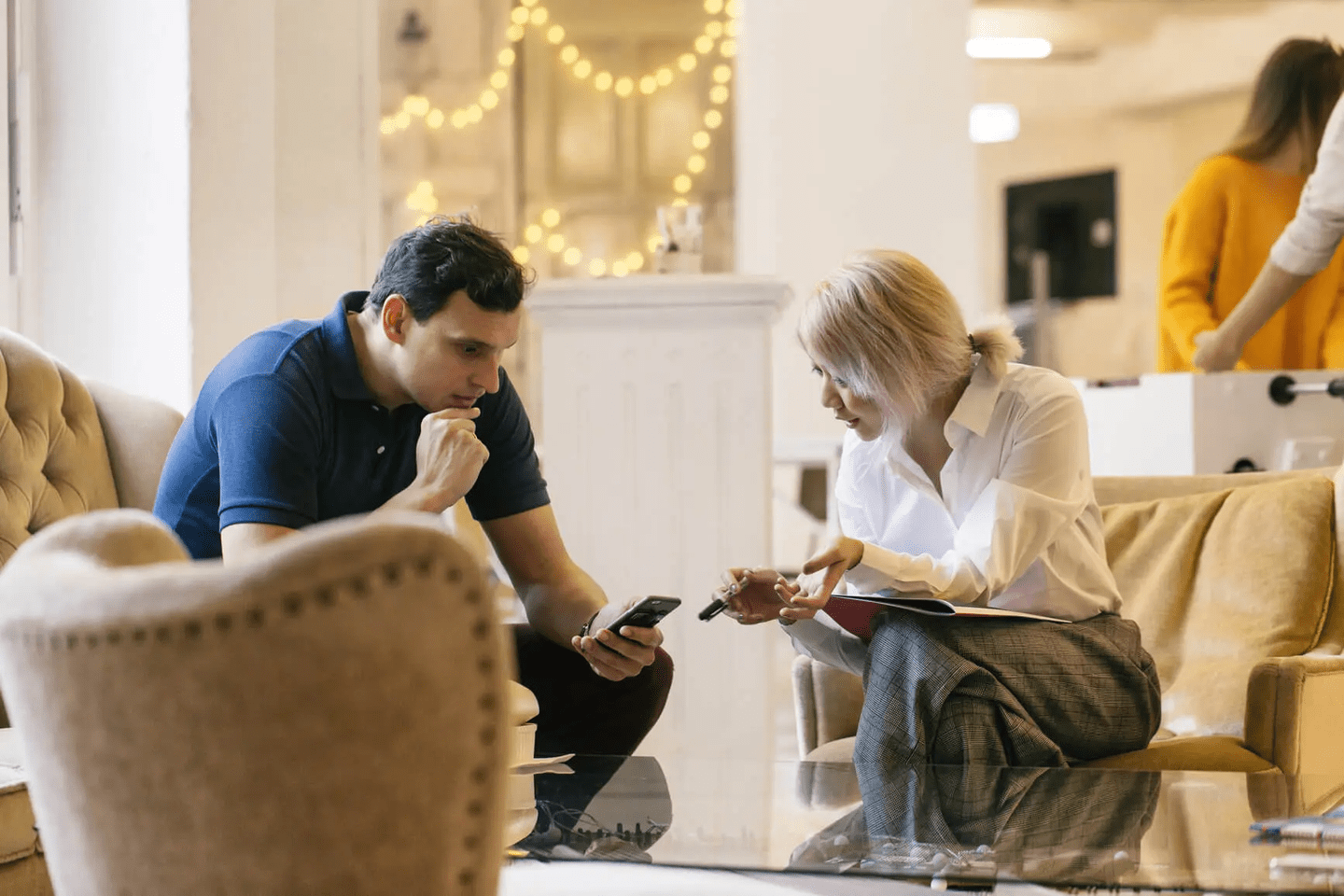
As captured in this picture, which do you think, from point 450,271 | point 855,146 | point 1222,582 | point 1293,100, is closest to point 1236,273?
point 1293,100

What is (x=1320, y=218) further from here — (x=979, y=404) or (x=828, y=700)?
(x=828, y=700)

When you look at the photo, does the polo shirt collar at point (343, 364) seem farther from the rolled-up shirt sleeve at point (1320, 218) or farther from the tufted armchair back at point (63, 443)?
the rolled-up shirt sleeve at point (1320, 218)

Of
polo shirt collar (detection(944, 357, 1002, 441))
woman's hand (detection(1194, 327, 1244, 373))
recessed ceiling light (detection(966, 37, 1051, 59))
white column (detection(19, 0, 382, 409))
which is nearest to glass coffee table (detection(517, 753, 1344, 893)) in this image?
polo shirt collar (detection(944, 357, 1002, 441))

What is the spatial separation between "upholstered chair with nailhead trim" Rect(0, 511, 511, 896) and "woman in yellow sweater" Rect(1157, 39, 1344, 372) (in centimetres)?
353

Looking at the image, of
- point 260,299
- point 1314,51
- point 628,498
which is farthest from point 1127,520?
point 1314,51

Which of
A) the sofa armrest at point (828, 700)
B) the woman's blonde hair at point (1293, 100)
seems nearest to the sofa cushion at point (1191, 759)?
the sofa armrest at point (828, 700)

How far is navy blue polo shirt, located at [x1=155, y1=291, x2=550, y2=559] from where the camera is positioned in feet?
5.52

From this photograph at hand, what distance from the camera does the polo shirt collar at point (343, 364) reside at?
1815mm

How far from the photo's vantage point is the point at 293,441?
67.7 inches

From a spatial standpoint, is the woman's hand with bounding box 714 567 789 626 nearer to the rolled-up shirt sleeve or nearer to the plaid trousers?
the plaid trousers

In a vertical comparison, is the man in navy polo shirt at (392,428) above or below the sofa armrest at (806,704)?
above

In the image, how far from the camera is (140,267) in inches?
122

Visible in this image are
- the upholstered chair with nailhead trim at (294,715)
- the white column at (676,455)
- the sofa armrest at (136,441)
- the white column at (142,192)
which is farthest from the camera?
the white column at (142,192)

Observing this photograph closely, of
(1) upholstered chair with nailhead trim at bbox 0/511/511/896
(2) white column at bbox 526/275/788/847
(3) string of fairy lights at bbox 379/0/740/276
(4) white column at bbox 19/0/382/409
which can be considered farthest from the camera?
(3) string of fairy lights at bbox 379/0/740/276
